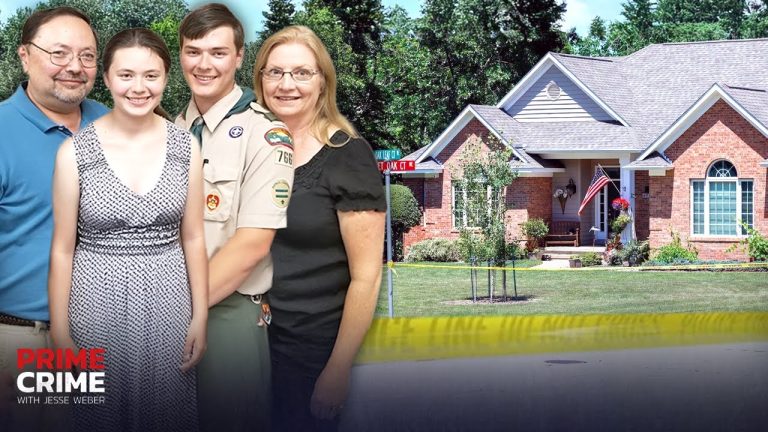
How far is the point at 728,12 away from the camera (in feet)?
198

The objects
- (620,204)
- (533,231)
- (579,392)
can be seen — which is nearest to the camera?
(579,392)

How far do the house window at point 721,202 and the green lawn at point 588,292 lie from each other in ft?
9.49

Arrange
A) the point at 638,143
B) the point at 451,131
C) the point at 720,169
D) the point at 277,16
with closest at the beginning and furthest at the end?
1. the point at 277,16
2. the point at 720,169
3. the point at 638,143
4. the point at 451,131

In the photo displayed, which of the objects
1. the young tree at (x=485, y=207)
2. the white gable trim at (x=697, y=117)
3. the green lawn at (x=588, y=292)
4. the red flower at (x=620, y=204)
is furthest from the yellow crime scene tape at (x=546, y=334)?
the red flower at (x=620, y=204)

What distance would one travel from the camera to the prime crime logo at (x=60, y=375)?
4461mm

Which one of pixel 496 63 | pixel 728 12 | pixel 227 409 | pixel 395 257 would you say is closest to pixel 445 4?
pixel 496 63

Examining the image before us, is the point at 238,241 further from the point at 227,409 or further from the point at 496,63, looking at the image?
the point at 496,63

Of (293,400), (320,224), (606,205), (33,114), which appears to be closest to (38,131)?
(33,114)

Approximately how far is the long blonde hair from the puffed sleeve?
8 cm

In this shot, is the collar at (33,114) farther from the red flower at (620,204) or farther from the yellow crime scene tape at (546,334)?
the red flower at (620,204)

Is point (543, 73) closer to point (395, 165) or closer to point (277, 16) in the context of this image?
point (277, 16)

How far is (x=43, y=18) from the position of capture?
4.69 meters

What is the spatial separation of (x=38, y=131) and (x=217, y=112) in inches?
31.1

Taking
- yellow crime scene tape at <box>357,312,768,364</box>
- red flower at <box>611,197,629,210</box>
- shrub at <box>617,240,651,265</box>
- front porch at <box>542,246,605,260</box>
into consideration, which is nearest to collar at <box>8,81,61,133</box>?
yellow crime scene tape at <box>357,312,768,364</box>
